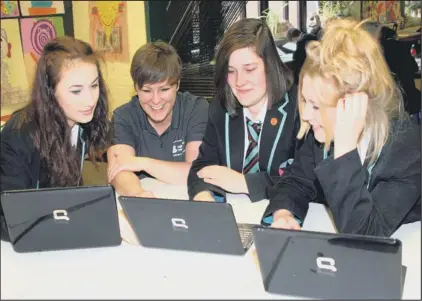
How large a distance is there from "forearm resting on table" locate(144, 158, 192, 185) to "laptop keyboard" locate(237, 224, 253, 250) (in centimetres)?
49

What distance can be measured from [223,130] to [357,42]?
0.66 m

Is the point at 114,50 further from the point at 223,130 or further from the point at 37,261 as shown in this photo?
the point at 37,261

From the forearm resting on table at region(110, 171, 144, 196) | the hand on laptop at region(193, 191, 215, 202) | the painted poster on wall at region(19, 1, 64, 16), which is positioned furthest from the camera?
the painted poster on wall at region(19, 1, 64, 16)

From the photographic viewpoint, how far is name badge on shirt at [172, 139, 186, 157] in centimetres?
215

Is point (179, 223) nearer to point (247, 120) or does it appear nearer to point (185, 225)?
point (185, 225)

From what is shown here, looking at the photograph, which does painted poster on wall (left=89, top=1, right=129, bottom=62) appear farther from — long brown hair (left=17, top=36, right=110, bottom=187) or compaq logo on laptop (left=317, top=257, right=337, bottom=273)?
compaq logo on laptop (left=317, top=257, right=337, bottom=273)

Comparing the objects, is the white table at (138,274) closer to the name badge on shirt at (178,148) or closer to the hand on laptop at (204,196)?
the hand on laptop at (204,196)

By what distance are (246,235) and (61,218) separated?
1.50 ft

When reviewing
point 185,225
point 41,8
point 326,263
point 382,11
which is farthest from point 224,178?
point 382,11

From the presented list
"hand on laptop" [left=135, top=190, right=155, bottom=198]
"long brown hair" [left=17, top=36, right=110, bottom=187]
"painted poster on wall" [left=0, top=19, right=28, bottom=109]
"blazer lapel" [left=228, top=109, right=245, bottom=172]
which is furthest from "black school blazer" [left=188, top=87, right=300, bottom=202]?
"painted poster on wall" [left=0, top=19, right=28, bottom=109]

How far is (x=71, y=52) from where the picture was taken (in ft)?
5.23

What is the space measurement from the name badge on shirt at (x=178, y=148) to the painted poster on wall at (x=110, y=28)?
3.86ft

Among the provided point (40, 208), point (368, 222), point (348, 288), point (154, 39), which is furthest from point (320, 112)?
point (154, 39)

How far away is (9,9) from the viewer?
118 inches
